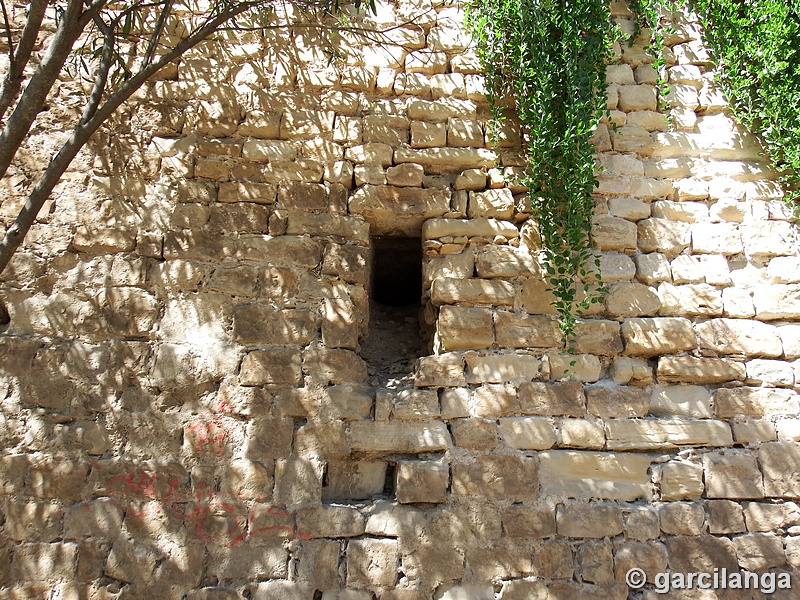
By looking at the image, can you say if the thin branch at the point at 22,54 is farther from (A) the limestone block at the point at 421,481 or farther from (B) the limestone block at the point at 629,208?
(B) the limestone block at the point at 629,208

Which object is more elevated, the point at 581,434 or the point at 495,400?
the point at 495,400

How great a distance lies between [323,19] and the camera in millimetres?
3434

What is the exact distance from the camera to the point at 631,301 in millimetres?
3180

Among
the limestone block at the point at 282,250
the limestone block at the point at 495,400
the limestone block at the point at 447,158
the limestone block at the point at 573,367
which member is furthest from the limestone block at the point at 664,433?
the limestone block at the point at 282,250

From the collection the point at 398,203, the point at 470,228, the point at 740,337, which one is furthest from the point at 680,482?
the point at 398,203

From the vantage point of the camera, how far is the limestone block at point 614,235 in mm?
3254

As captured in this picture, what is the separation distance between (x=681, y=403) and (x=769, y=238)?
3.48 feet

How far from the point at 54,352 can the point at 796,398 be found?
367 centimetres

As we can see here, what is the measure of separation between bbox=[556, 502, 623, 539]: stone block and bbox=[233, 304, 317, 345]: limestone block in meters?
1.47

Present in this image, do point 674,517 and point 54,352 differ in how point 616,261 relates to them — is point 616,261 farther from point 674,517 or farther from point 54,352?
point 54,352

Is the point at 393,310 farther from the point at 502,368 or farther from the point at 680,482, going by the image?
the point at 680,482

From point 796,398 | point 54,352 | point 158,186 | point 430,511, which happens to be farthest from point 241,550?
point 796,398

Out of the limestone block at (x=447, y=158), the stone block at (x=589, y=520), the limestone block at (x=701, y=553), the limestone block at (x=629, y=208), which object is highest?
the limestone block at (x=447, y=158)

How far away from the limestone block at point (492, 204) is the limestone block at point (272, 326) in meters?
1.04
